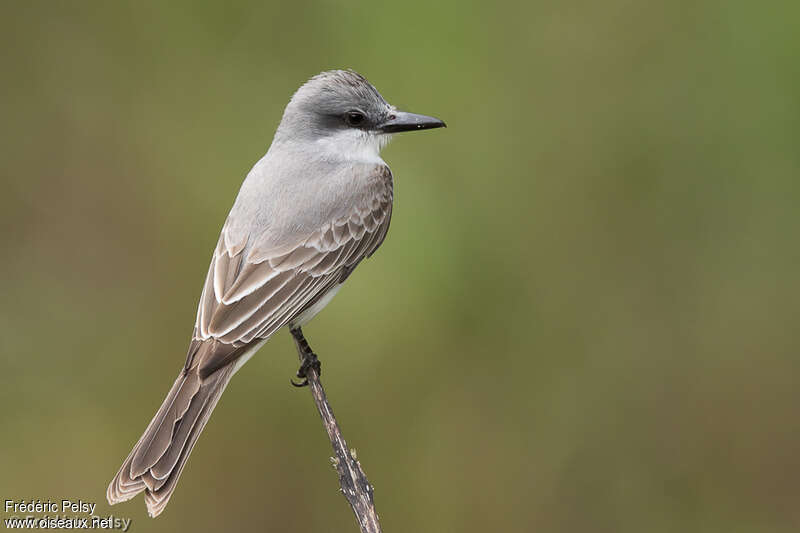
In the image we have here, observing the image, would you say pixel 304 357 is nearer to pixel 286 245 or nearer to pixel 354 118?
pixel 286 245

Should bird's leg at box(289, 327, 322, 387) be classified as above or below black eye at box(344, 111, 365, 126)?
below

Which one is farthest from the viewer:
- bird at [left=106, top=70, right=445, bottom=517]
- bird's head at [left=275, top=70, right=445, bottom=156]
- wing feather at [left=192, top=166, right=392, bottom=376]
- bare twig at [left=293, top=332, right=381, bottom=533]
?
bird's head at [left=275, top=70, right=445, bottom=156]

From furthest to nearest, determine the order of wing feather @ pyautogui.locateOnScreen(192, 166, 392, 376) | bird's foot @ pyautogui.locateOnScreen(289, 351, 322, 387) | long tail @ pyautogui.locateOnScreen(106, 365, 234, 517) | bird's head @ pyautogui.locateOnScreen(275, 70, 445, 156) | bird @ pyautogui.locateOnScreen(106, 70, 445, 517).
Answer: bird's head @ pyautogui.locateOnScreen(275, 70, 445, 156) < bird's foot @ pyautogui.locateOnScreen(289, 351, 322, 387) < wing feather @ pyautogui.locateOnScreen(192, 166, 392, 376) < bird @ pyautogui.locateOnScreen(106, 70, 445, 517) < long tail @ pyautogui.locateOnScreen(106, 365, 234, 517)

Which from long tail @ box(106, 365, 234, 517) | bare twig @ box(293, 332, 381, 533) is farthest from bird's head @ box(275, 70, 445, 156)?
bare twig @ box(293, 332, 381, 533)

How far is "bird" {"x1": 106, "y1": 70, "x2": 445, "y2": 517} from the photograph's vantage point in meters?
4.07

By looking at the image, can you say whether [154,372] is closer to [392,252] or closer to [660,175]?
[392,252]

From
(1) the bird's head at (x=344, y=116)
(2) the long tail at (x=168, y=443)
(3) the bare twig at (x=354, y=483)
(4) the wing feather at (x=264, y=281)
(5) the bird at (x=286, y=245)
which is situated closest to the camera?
(3) the bare twig at (x=354, y=483)

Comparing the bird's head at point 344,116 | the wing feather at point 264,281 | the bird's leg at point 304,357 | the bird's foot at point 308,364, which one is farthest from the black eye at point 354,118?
the bird's foot at point 308,364

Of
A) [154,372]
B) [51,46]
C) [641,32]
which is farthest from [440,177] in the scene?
[51,46]

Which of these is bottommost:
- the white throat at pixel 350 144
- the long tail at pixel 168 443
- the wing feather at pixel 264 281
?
the long tail at pixel 168 443

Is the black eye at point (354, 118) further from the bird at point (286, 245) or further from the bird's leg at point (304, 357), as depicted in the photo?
the bird's leg at point (304, 357)

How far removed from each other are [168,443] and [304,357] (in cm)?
78

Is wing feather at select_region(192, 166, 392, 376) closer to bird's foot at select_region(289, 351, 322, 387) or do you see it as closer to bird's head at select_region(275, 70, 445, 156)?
bird's foot at select_region(289, 351, 322, 387)

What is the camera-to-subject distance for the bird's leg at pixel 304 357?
15.0ft
